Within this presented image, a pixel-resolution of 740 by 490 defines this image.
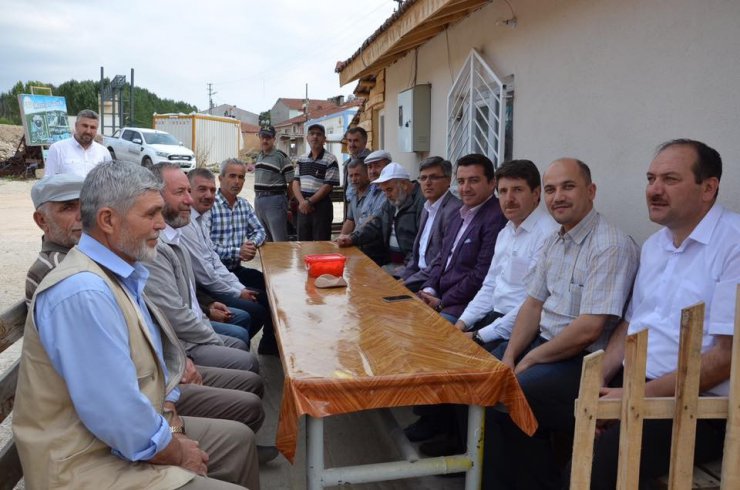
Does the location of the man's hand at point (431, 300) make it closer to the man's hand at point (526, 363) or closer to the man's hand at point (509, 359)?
the man's hand at point (509, 359)

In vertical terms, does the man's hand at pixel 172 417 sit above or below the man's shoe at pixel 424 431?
above

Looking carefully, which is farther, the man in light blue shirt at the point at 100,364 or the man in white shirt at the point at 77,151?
the man in white shirt at the point at 77,151

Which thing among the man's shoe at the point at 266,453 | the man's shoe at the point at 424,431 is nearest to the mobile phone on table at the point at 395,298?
the man's shoe at the point at 424,431

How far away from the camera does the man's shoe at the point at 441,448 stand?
2990mm

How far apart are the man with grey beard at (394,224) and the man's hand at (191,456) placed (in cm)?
292

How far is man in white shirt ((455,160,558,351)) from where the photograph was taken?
3.01 meters

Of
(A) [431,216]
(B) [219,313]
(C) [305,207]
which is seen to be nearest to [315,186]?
(C) [305,207]

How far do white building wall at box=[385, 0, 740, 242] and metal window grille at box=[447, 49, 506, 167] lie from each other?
0.55 ft

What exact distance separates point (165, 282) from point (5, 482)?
1089 millimetres

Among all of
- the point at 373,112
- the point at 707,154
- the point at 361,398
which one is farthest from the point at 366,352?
the point at 373,112

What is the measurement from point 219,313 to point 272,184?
3272 mm

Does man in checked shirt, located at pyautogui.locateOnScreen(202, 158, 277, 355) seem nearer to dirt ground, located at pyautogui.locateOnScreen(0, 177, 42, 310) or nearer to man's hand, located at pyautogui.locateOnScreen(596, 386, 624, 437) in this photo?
man's hand, located at pyautogui.locateOnScreen(596, 386, 624, 437)

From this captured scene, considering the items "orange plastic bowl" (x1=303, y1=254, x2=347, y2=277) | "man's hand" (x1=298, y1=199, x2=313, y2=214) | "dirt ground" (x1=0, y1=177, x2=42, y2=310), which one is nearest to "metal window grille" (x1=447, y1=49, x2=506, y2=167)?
"man's hand" (x1=298, y1=199, x2=313, y2=214)

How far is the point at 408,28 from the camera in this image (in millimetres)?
5324
